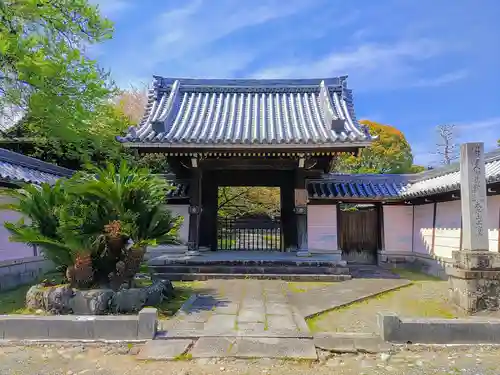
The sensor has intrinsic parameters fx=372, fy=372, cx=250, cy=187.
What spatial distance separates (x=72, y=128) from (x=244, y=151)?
4472 millimetres

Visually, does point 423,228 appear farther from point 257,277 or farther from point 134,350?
point 134,350

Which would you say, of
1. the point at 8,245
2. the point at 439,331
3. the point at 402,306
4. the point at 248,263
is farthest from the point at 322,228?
the point at 8,245

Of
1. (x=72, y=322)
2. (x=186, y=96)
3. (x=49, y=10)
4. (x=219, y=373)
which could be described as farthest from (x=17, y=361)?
(x=186, y=96)

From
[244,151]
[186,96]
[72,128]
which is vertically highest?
[186,96]

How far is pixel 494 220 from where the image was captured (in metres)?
7.78

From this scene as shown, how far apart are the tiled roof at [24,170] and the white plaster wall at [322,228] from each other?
7336 mm

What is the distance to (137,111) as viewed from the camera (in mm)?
25734

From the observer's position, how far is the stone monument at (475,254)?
19.3 ft

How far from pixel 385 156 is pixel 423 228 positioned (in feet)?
71.2

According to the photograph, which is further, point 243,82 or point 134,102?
point 134,102

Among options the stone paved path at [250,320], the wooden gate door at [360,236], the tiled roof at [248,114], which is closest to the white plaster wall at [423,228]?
the wooden gate door at [360,236]

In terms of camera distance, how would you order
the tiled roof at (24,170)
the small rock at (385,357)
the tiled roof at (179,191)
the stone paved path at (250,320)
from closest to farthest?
the small rock at (385,357), the stone paved path at (250,320), the tiled roof at (24,170), the tiled roof at (179,191)

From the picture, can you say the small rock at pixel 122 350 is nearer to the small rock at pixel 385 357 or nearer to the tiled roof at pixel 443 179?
the small rock at pixel 385 357

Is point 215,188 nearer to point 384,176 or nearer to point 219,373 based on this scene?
point 384,176
